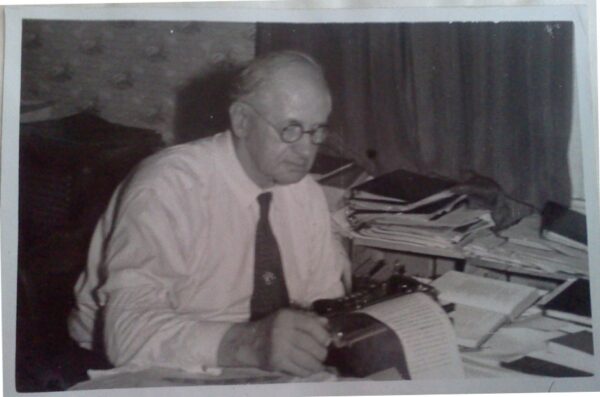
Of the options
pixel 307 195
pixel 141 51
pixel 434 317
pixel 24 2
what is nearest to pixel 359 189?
pixel 307 195

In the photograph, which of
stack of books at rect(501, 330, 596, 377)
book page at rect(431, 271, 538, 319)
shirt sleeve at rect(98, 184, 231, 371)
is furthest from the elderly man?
stack of books at rect(501, 330, 596, 377)

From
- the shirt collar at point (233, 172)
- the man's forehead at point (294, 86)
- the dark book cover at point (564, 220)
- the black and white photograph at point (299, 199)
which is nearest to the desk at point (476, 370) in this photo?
the black and white photograph at point (299, 199)

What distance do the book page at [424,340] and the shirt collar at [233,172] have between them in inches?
8.0

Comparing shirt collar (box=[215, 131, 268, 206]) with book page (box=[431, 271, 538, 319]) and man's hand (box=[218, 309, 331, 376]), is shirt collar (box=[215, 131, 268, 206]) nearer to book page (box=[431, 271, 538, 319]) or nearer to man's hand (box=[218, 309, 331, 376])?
man's hand (box=[218, 309, 331, 376])

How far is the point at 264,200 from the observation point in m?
0.89

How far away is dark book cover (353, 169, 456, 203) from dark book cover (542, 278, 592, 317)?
0.19 metres

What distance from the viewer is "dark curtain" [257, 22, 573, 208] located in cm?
90

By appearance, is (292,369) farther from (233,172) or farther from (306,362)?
(233,172)

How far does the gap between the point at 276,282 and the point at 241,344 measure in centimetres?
9

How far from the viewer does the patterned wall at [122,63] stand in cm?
88

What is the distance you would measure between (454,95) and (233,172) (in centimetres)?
30

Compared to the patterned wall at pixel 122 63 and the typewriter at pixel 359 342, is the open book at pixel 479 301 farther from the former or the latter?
the patterned wall at pixel 122 63

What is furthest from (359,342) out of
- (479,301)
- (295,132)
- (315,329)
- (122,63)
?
(122,63)

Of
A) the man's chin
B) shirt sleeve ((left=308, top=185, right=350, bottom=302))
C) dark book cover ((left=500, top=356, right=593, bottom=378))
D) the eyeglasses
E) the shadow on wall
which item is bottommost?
dark book cover ((left=500, top=356, right=593, bottom=378))
